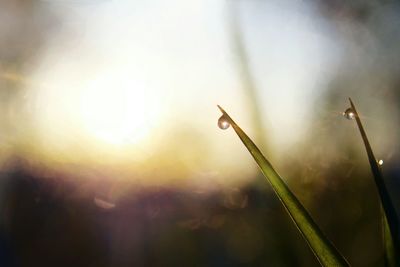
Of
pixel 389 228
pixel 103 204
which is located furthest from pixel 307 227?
pixel 103 204

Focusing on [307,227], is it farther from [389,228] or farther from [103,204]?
[103,204]

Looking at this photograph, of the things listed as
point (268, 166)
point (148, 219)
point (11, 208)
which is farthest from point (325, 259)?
point (11, 208)

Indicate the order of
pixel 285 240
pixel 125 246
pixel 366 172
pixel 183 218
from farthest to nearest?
pixel 125 246, pixel 183 218, pixel 366 172, pixel 285 240

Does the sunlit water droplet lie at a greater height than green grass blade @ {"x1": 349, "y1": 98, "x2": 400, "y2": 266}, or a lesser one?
greater

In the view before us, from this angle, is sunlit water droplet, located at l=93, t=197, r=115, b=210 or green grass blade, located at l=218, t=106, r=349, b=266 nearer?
green grass blade, located at l=218, t=106, r=349, b=266

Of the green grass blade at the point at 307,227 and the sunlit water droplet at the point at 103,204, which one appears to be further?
the sunlit water droplet at the point at 103,204

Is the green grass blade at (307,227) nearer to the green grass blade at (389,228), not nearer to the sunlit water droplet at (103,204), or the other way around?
the green grass blade at (389,228)

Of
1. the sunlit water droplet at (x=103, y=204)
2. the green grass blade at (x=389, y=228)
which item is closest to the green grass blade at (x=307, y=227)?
the green grass blade at (x=389, y=228)

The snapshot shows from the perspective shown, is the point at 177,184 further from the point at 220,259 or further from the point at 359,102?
the point at 359,102

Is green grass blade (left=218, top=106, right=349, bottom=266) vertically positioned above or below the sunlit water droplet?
below

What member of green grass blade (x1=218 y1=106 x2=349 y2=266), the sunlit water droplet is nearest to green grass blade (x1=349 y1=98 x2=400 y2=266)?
green grass blade (x1=218 y1=106 x2=349 y2=266)

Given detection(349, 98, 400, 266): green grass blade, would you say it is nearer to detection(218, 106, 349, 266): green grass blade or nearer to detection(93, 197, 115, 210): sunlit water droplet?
detection(218, 106, 349, 266): green grass blade
